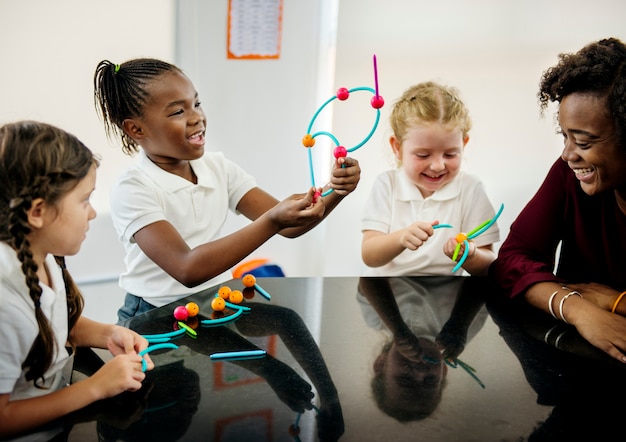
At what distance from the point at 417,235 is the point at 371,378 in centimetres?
63

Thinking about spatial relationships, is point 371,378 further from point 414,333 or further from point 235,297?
point 235,297

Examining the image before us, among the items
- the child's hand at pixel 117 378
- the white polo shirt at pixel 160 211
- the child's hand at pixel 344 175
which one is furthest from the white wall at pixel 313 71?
the child's hand at pixel 117 378

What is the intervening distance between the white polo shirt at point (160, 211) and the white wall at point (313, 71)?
1.09 meters

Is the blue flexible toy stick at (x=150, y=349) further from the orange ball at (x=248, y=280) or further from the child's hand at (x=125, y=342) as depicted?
the orange ball at (x=248, y=280)

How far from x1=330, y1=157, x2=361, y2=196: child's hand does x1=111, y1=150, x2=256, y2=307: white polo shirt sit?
45 cm

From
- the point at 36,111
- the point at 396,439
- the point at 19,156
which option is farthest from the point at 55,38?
the point at 396,439

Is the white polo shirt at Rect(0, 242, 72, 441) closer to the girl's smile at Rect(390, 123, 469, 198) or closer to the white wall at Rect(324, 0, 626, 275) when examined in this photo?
the girl's smile at Rect(390, 123, 469, 198)

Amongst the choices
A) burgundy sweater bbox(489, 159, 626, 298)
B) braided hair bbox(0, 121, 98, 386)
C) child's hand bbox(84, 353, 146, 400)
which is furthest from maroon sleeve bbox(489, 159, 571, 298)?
braided hair bbox(0, 121, 98, 386)

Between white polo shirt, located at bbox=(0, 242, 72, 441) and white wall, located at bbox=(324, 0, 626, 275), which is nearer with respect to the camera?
white polo shirt, located at bbox=(0, 242, 72, 441)

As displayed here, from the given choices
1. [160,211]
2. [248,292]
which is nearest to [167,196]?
[160,211]

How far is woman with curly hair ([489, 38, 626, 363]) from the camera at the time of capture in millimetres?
1357

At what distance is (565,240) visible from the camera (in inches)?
65.5

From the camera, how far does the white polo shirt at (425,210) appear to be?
6.70 ft

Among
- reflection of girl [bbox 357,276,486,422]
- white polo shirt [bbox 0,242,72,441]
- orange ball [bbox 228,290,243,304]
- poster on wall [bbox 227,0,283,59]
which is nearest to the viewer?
white polo shirt [bbox 0,242,72,441]
